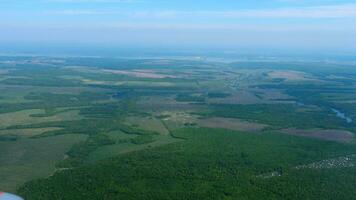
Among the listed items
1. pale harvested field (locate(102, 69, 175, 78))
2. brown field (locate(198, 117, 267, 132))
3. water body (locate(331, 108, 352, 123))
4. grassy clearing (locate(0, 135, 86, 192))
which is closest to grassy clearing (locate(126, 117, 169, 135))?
brown field (locate(198, 117, 267, 132))

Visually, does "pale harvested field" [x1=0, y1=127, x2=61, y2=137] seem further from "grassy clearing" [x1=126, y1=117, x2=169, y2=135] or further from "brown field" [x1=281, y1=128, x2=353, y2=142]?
"brown field" [x1=281, y1=128, x2=353, y2=142]

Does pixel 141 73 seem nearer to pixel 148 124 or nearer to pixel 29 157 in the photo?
pixel 148 124

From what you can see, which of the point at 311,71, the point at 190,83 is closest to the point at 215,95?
the point at 190,83

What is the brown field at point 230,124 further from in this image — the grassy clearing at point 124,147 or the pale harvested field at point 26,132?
the pale harvested field at point 26,132

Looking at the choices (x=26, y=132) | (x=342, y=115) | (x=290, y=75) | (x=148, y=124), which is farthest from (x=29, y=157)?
(x=290, y=75)

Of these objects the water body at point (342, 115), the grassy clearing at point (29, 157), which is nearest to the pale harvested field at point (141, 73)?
the water body at point (342, 115)

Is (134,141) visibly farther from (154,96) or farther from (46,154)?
(154,96)
